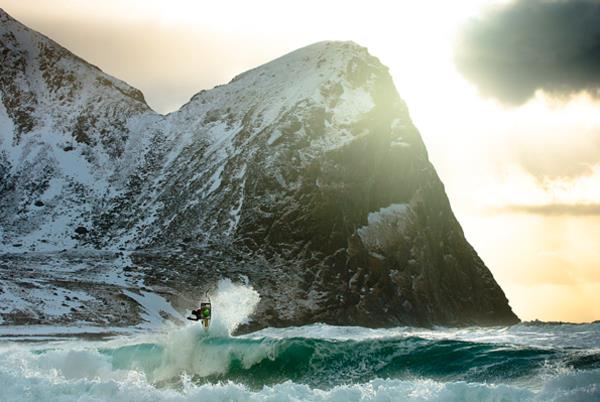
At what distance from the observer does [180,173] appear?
467ft

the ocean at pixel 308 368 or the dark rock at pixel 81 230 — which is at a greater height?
the dark rock at pixel 81 230

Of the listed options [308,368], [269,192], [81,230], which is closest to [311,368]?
[308,368]

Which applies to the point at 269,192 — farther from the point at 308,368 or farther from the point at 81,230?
the point at 308,368

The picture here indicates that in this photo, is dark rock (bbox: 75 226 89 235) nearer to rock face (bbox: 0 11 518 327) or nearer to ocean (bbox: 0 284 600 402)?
rock face (bbox: 0 11 518 327)

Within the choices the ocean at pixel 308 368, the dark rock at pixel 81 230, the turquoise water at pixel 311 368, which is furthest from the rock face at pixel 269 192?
the turquoise water at pixel 311 368

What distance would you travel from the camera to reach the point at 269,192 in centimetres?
12625

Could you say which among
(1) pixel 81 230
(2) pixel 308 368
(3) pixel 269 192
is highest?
(3) pixel 269 192

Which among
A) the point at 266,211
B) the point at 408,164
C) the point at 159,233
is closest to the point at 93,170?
the point at 159,233

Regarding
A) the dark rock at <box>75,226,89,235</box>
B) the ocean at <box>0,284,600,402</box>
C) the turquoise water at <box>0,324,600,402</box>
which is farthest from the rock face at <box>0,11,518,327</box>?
the turquoise water at <box>0,324,600,402</box>

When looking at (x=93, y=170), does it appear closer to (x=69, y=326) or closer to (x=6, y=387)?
(x=69, y=326)

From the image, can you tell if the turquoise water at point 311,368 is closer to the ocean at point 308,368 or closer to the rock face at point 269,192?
the ocean at point 308,368

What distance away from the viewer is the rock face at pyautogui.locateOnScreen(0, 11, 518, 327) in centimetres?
11675

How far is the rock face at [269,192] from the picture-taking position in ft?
383

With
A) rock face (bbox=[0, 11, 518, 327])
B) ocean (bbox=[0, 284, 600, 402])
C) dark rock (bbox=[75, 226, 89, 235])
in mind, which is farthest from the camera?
dark rock (bbox=[75, 226, 89, 235])
